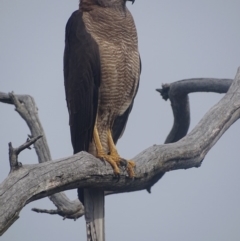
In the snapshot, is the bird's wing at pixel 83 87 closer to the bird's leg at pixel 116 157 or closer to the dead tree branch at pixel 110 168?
the bird's leg at pixel 116 157

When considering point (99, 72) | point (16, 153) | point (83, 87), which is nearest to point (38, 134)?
point (83, 87)

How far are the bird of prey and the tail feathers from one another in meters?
0.05

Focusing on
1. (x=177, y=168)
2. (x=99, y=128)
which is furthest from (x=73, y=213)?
(x=177, y=168)

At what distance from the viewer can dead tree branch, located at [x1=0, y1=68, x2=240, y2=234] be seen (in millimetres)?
4281

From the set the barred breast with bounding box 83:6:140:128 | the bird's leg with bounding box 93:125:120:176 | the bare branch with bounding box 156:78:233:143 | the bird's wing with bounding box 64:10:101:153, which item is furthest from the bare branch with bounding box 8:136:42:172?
the bare branch with bounding box 156:78:233:143

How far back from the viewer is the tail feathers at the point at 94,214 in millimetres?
5805

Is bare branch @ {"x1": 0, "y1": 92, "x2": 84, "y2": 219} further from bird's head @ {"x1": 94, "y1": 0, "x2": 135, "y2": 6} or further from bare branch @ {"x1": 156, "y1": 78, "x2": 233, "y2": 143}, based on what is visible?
bird's head @ {"x1": 94, "y1": 0, "x2": 135, "y2": 6}

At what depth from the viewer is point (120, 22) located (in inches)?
254

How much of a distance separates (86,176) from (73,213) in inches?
72.8

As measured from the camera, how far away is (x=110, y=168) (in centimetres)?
556

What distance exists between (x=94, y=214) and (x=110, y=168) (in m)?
0.54

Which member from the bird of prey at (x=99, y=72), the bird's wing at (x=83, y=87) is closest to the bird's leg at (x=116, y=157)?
the bird of prey at (x=99, y=72)

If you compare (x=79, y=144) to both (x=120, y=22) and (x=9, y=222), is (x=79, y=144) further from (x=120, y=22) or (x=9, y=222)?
(x=9, y=222)

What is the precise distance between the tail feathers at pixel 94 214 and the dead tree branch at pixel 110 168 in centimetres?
16
